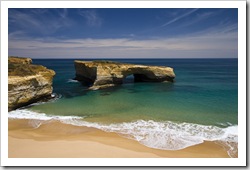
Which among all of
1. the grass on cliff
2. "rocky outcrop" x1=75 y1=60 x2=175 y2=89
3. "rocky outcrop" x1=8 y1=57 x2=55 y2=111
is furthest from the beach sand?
"rocky outcrop" x1=75 y1=60 x2=175 y2=89

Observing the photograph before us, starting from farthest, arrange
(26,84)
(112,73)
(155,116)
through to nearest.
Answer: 1. (112,73)
2. (26,84)
3. (155,116)

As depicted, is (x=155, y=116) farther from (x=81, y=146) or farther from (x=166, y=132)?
(x=81, y=146)

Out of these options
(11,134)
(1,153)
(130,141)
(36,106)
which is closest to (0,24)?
(1,153)

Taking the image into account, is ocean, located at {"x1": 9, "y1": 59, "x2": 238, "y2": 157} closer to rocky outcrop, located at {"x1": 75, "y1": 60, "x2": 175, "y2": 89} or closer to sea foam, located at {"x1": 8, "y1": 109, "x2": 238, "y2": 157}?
sea foam, located at {"x1": 8, "y1": 109, "x2": 238, "y2": 157}

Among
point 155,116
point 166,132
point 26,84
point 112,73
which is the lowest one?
point 166,132

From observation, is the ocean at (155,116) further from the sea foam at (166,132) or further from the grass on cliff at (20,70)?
the grass on cliff at (20,70)

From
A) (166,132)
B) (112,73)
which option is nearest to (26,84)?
(166,132)
